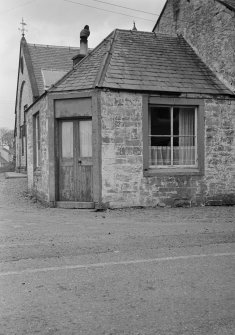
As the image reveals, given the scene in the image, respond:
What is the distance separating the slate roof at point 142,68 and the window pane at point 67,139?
3.58ft

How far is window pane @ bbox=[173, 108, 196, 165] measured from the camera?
12.5 metres

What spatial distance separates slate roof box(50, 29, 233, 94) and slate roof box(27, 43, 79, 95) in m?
10.7

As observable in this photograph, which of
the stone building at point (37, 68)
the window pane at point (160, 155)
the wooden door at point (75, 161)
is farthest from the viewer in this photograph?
the stone building at point (37, 68)

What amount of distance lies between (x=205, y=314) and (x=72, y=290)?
1482 millimetres

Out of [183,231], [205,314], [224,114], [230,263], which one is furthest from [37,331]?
[224,114]

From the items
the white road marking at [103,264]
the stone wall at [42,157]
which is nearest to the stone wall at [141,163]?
the stone wall at [42,157]

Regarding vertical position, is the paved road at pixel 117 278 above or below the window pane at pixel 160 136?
below

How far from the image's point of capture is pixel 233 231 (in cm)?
815

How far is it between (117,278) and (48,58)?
892 inches

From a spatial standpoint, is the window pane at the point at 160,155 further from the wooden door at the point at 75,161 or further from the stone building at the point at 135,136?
the wooden door at the point at 75,161

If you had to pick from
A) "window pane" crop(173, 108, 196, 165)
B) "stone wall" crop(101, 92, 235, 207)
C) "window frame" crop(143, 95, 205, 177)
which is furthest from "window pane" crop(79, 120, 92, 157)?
"window pane" crop(173, 108, 196, 165)

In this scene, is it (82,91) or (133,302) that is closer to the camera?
(133,302)

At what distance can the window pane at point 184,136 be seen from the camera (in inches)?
492

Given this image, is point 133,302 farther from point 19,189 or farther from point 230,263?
point 19,189
